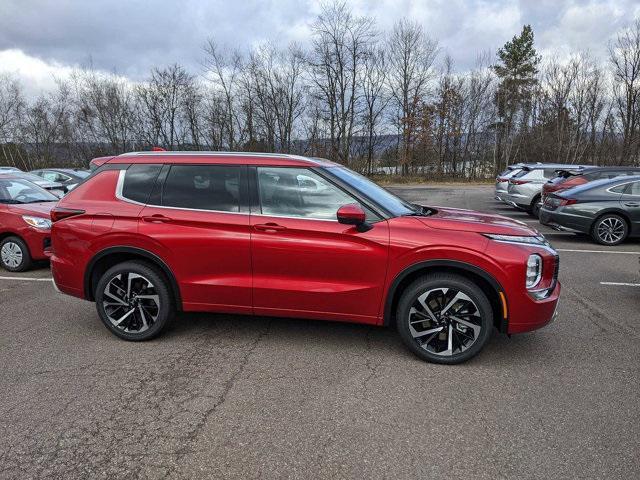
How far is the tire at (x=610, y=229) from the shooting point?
957 cm

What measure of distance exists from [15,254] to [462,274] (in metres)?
7.15

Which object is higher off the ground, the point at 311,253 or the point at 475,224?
the point at 475,224

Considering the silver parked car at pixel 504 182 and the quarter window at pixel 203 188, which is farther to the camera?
the silver parked car at pixel 504 182

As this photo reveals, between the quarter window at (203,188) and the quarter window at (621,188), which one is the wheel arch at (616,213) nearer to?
the quarter window at (621,188)

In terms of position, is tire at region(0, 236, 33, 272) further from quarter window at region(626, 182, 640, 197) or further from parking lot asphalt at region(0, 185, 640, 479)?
quarter window at region(626, 182, 640, 197)

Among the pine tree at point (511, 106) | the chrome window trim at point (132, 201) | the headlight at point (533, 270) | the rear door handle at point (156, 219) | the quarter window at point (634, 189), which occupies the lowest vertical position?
the headlight at point (533, 270)

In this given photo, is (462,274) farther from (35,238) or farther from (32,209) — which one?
(32,209)

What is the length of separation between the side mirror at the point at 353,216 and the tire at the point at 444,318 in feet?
2.18

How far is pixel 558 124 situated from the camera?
135 ft

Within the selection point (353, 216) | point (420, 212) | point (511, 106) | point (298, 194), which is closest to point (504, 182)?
point (420, 212)

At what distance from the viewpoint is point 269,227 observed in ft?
12.7

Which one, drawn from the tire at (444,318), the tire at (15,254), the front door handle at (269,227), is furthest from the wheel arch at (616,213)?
the tire at (15,254)

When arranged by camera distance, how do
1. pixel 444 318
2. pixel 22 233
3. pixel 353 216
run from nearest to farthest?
pixel 353 216 → pixel 444 318 → pixel 22 233

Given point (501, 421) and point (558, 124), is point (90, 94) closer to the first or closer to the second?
point (558, 124)
